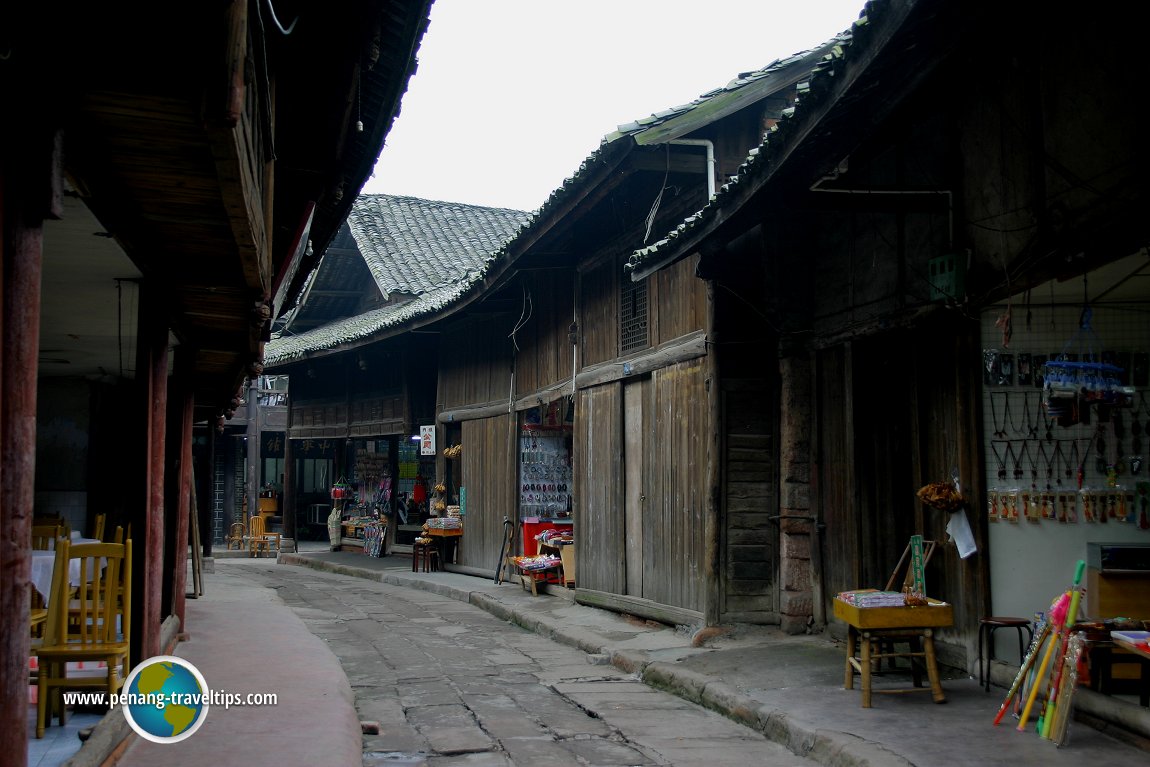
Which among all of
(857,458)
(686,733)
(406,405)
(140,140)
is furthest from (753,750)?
(406,405)

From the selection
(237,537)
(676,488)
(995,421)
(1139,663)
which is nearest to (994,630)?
(1139,663)

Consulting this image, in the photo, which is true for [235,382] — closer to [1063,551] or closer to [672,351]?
[672,351]

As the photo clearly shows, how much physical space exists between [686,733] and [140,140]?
504 cm

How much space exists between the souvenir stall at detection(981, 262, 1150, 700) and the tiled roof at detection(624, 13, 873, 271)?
1.94 metres

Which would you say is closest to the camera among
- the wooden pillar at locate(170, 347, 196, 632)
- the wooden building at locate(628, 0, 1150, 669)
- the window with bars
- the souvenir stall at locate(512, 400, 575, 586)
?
the wooden building at locate(628, 0, 1150, 669)

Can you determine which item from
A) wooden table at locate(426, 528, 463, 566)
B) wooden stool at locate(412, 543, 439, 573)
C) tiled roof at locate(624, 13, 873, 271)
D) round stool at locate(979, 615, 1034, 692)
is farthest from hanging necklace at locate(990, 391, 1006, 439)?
wooden stool at locate(412, 543, 439, 573)

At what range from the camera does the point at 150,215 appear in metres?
4.70

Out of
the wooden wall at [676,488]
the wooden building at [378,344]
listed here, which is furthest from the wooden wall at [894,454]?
the wooden building at [378,344]

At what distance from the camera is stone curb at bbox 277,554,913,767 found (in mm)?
5664

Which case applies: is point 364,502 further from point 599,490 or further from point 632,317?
point 632,317

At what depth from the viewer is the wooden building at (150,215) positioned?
312cm

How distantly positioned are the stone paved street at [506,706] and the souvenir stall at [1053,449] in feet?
7.31

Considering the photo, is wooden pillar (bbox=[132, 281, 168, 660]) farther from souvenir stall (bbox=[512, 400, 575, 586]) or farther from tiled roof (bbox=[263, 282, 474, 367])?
tiled roof (bbox=[263, 282, 474, 367])

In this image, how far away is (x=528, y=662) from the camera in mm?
9977
